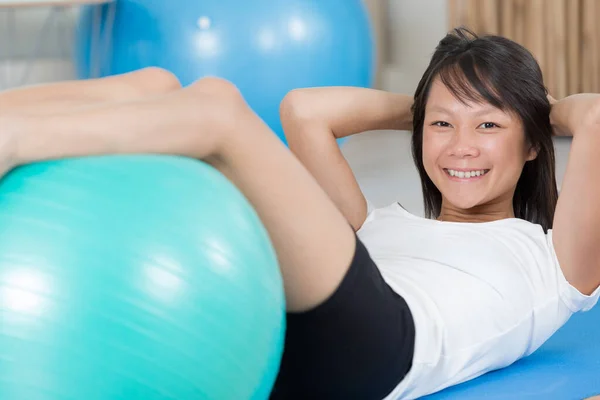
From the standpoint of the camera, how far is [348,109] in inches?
75.1

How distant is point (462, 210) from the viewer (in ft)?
5.58

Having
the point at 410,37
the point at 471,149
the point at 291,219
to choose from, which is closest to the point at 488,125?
the point at 471,149

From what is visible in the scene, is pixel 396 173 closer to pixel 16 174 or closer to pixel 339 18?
pixel 339 18

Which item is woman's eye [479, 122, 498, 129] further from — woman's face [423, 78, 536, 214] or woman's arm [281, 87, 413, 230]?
woman's arm [281, 87, 413, 230]

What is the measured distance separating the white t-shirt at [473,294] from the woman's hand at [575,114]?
0.19m

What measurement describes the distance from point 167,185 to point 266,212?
18 centimetres

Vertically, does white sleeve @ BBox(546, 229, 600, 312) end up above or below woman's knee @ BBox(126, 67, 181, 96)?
below

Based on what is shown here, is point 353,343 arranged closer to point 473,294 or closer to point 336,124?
point 473,294

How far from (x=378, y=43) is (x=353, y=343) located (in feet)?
14.2

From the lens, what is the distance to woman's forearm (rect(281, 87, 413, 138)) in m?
1.89

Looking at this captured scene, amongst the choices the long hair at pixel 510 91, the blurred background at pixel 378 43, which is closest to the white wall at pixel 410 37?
the blurred background at pixel 378 43

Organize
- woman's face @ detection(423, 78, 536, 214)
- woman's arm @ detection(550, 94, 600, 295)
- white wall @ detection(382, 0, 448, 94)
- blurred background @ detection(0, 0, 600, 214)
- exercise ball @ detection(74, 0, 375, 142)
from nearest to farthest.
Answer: woman's arm @ detection(550, 94, 600, 295), woman's face @ detection(423, 78, 536, 214), exercise ball @ detection(74, 0, 375, 142), blurred background @ detection(0, 0, 600, 214), white wall @ detection(382, 0, 448, 94)

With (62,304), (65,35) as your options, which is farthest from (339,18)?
(62,304)

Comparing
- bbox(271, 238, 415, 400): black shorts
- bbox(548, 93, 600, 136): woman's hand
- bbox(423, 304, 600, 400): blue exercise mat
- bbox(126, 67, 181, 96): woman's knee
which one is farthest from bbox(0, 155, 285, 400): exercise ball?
bbox(548, 93, 600, 136): woman's hand
